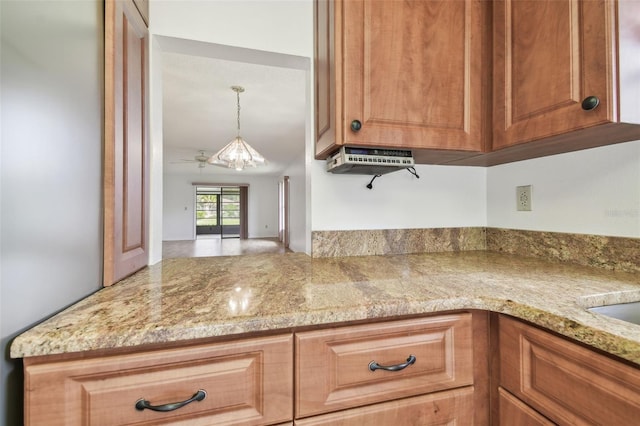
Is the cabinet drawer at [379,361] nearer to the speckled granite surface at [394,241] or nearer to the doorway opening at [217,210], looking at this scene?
the speckled granite surface at [394,241]

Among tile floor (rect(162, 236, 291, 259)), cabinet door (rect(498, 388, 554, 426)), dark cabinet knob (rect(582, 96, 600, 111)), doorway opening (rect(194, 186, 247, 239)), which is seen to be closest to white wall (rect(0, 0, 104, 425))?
cabinet door (rect(498, 388, 554, 426))

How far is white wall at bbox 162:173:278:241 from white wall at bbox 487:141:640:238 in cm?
884

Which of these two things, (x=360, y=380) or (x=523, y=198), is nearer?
(x=360, y=380)

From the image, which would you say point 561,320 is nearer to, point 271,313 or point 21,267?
point 271,313

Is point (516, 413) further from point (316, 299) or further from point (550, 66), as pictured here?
point (550, 66)

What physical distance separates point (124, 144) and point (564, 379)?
55.5 inches

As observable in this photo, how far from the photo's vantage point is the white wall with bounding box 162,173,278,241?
905cm

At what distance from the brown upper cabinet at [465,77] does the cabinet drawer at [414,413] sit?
0.84 meters

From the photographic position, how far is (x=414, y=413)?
0.73 meters

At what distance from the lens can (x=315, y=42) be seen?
1.36 meters

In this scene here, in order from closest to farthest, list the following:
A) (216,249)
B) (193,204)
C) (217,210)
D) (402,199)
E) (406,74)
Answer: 1. (406,74)
2. (402,199)
3. (216,249)
4. (193,204)
5. (217,210)

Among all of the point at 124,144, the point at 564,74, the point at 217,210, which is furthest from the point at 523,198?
the point at 217,210

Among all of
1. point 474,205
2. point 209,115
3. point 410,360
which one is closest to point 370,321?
point 410,360

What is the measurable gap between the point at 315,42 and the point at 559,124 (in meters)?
1.08
